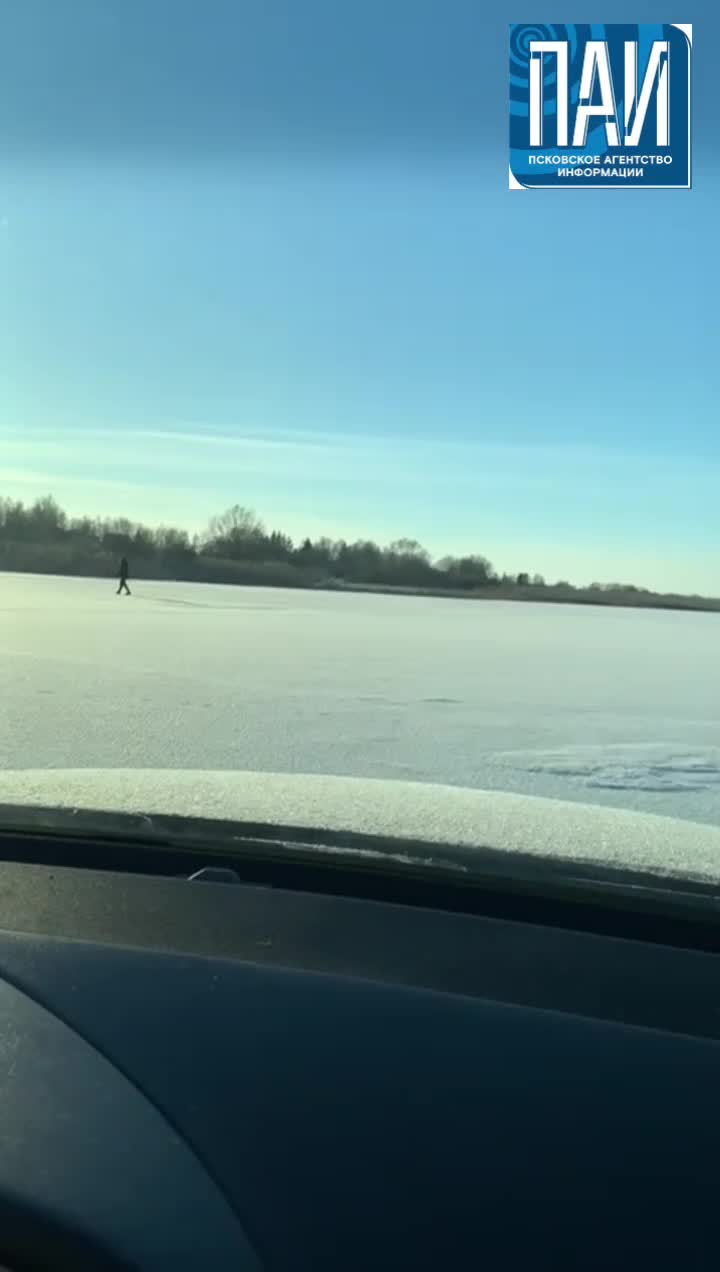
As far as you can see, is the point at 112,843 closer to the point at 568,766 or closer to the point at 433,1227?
the point at 433,1227

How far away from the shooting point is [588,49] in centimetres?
666

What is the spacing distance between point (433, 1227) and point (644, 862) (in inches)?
48.1

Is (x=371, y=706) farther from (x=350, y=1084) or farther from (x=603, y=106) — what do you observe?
(x=350, y=1084)

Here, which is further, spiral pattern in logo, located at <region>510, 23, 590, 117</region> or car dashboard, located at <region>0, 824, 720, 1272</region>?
spiral pattern in logo, located at <region>510, 23, 590, 117</region>

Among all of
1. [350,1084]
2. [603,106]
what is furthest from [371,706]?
[350,1084]

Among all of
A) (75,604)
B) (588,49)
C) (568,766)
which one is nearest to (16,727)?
(568,766)

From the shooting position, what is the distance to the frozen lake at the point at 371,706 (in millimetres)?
5957

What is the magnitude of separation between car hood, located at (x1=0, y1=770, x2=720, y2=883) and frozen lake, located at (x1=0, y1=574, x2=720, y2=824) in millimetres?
2043

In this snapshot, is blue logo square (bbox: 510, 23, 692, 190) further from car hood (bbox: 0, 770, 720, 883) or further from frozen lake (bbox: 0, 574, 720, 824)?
car hood (bbox: 0, 770, 720, 883)

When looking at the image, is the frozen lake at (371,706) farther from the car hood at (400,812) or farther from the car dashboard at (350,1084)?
the car dashboard at (350,1084)

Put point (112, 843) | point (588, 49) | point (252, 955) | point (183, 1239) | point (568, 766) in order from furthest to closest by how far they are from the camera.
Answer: point (588, 49)
point (568, 766)
point (112, 843)
point (252, 955)
point (183, 1239)

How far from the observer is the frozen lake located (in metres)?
5.96

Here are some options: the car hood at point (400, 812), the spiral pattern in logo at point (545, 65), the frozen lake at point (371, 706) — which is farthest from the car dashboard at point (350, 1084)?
the spiral pattern in logo at point (545, 65)

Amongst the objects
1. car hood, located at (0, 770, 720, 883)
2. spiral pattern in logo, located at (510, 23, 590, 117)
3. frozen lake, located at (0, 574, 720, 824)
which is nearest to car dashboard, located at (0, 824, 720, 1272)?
car hood, located at (0, 770, 720, 883)
